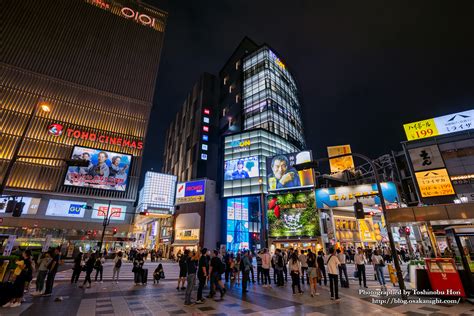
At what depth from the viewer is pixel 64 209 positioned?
44656mm

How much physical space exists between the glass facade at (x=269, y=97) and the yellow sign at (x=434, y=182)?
29.3 m

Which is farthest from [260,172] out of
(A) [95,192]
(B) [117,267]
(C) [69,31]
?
(C) [69,31]

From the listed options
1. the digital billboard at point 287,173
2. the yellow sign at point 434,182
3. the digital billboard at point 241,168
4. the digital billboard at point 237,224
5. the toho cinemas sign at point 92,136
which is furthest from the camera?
the toho cinemas sign at point 92,136

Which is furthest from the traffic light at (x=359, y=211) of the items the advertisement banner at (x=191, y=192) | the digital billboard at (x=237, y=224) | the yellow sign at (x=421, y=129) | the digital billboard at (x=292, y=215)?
the advertisement banner at (x=191, y=192)

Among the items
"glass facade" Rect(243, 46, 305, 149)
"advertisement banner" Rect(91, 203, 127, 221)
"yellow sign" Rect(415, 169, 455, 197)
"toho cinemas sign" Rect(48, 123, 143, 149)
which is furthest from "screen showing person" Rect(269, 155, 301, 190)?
"toho cinemas sign" Rect(48, 123, 143, 149)

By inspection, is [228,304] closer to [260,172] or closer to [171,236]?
[260,172]

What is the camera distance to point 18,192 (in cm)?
4231

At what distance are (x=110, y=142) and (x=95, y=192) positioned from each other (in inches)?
470

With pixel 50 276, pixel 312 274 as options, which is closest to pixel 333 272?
pixel 312 274

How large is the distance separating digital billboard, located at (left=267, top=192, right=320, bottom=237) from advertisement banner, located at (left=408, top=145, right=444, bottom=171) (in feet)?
49.7

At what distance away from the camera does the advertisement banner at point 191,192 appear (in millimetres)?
46250

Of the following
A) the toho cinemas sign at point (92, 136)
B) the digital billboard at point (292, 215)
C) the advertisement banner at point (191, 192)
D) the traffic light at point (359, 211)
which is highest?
the toho cinemas sign at point (92, 136)

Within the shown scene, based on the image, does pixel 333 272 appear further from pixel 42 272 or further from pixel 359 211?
pixel 42 272

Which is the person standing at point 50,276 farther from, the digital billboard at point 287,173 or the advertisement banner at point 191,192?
the advertisement banner at point 191,192
